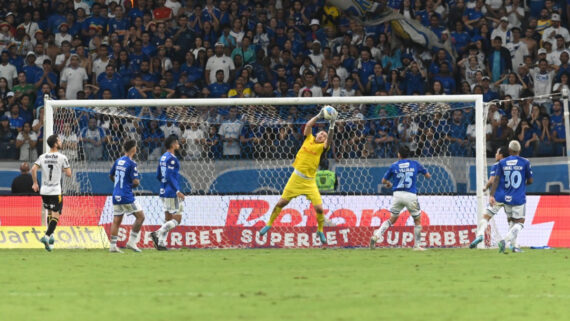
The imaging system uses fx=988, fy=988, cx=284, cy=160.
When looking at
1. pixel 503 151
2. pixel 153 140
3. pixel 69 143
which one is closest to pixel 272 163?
pixel 153 140

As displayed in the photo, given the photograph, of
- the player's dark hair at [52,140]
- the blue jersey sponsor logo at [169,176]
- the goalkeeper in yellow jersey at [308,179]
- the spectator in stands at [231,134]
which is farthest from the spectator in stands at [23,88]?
the goalkeeper in yellow jersey at [308,179]

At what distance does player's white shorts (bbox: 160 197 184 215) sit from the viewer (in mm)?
18328

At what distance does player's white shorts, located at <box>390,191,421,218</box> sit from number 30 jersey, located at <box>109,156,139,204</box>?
15.5 feet

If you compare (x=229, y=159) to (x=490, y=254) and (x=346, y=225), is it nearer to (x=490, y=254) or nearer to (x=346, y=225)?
(x=346, y=225)

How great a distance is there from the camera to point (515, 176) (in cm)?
1733

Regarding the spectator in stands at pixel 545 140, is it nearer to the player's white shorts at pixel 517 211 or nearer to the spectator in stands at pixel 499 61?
the spectator in stands at pixel 499 61

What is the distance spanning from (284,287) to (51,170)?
8.26 m

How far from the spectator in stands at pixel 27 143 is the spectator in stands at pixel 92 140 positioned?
1619 mm

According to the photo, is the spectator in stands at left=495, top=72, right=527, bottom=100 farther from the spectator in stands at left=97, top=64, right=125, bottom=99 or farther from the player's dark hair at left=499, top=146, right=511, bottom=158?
the spectator in stands at left=97, top=64, right=125, bottom=99

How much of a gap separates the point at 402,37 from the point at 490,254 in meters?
9.72

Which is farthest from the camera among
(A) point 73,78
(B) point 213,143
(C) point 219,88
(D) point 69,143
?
(A) point 73,78

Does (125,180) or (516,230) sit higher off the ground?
(125,180)

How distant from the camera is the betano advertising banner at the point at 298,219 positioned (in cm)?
1945

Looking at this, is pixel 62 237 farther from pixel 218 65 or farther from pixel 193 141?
pixel 218 65
